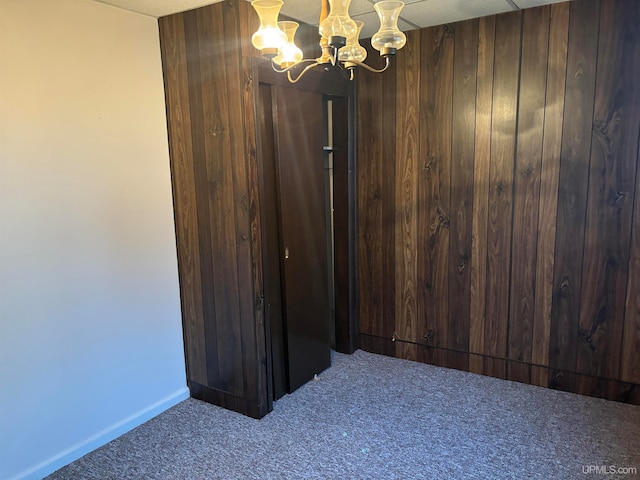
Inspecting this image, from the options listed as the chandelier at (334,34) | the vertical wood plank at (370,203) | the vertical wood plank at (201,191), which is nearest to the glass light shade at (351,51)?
the chandelier at (334,34)

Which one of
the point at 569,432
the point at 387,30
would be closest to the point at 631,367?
the point at 569,432

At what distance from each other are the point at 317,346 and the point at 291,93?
1.79 m

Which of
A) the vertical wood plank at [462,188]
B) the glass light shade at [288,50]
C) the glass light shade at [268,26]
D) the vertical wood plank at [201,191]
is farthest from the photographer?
the vertical wood plank at [462,188]

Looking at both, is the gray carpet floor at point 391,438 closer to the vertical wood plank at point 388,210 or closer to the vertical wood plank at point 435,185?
the vertical wood plank at point 435,185

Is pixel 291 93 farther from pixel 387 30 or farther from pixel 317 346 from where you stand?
pixel 317 346

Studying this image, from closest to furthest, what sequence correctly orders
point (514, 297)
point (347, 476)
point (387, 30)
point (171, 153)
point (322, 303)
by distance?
1. point (387, 30)
2. point (347, 476)
3. point (171, 153)
4. point (514, 297)
5. point (322, 303)

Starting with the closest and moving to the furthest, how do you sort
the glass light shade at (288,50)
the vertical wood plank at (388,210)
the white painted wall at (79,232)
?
the glass light shade at (288,50), the white painted wall at (79,232), the vertical wood plank at (388,210)

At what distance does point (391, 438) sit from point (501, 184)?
1.80 meters

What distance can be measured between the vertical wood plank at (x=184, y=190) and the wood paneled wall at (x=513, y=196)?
140 cm

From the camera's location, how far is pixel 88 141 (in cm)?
254

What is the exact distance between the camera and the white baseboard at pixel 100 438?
242 cm

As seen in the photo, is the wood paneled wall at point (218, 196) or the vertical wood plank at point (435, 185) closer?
the wood paneled wall at point (218, 196)

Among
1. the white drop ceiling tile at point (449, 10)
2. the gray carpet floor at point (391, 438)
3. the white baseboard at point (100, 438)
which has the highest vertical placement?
the white drop ceiling tile at point (449, 10)

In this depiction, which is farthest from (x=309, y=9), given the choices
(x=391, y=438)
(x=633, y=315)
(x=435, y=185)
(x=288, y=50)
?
(x=633, y=315)
